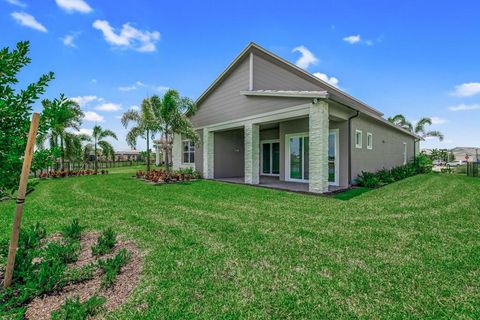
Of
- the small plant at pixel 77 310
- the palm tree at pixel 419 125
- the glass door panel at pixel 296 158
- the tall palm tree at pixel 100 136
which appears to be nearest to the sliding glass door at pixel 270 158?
the glass door panel at pixel 296 158

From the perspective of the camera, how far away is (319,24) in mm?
11562

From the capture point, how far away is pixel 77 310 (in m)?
2.21

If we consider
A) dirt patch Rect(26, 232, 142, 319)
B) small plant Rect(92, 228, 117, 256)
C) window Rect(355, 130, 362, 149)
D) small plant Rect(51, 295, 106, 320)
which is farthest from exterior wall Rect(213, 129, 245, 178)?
small plant Rect(51, 295, 106, 320)

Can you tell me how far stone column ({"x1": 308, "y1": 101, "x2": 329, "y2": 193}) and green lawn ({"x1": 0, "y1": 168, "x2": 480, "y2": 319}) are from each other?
2.03 metres

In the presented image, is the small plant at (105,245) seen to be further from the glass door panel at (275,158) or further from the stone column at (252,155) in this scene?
the glass door panel at (275,158)

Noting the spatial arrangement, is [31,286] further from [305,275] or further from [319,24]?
[319,24]

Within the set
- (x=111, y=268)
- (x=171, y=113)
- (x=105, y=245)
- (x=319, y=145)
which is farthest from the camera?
(x=171, y=113)

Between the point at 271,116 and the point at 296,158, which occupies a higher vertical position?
the point at 271,116

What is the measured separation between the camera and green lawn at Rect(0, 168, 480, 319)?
8.05 ft

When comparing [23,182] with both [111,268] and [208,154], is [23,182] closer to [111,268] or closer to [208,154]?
[111,268]

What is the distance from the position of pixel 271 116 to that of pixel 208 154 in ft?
18.3

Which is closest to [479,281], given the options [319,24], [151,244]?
[151,244]

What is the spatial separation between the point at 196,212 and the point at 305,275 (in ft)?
12.5

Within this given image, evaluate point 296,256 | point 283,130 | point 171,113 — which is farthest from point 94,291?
point 171,113
